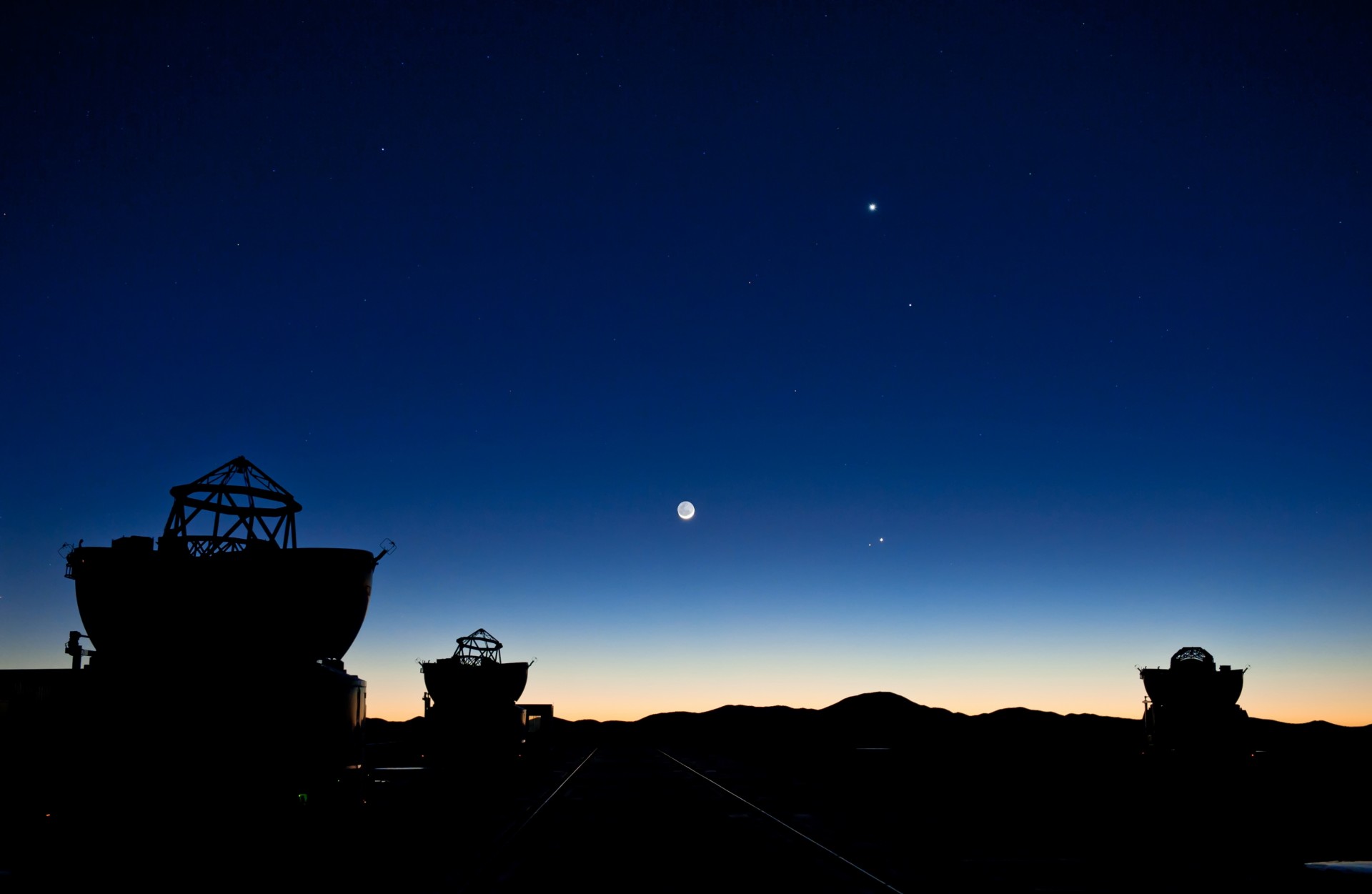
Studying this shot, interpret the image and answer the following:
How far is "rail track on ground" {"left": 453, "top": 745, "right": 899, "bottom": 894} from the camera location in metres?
15.0

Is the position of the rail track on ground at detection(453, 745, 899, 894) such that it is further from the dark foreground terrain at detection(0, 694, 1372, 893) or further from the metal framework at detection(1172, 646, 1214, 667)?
the metal framework at detection(1172, 646, 1214, 667)

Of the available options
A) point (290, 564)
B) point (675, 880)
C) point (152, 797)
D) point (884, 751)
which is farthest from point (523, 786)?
point (884, 751)

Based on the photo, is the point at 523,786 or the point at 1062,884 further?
the point at 523,786

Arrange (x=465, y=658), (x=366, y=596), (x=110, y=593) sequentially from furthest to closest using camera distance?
(x=465, y=658)
(x=366, y=596)
(x=110, y=593)

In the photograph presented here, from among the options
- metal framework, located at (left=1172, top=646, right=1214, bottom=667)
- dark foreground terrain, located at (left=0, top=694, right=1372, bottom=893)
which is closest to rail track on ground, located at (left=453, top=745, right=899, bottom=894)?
dark foreground terrain, located at (left=0, top=694, right=1372, bottom=893)

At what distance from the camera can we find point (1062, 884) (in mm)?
14852

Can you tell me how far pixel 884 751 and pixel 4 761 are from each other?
6582 centimetres

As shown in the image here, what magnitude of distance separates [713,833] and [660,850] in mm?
3484

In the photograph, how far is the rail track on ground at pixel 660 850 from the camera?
15.0 m

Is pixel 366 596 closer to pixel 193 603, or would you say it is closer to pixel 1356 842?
pixel 193 603

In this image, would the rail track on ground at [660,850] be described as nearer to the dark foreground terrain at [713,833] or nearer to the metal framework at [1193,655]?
the dark foreground terrain at [713,833]

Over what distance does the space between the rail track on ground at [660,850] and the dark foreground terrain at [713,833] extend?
0.08 metres

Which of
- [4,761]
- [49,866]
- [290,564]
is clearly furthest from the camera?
[290,564]

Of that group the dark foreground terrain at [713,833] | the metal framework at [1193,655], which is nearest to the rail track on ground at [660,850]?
the dark foreground terrain at [713,833]
